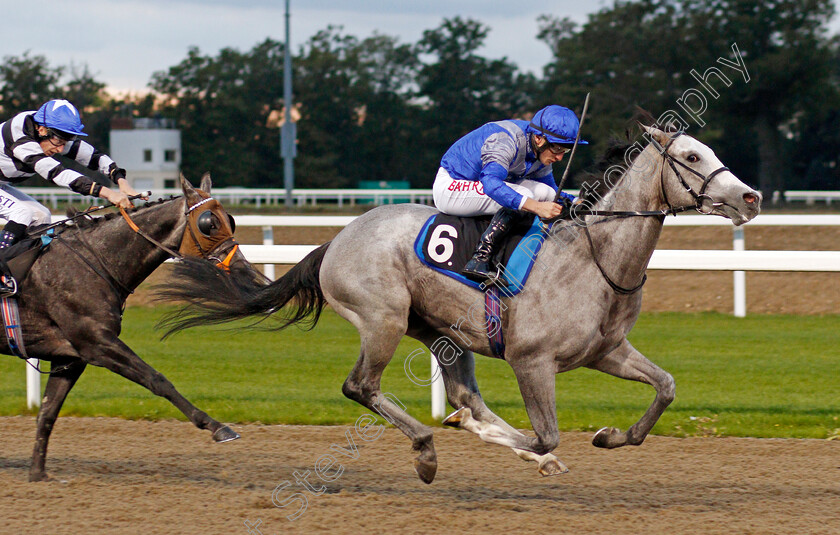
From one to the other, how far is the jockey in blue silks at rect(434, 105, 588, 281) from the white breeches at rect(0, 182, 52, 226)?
6.57 ft

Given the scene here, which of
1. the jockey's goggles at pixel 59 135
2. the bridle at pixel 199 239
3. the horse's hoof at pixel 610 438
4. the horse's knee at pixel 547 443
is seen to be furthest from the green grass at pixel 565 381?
the horse's knee at pixel 547 443

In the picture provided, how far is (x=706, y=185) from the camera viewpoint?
13.0ft

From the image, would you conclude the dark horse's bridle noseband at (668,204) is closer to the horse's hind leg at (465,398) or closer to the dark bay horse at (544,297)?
the dark bay horse at (544,297)

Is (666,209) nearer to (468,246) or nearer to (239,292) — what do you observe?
(468,246)

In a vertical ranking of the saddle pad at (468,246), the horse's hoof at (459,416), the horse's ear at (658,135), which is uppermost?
the horse's ear at (658,135)

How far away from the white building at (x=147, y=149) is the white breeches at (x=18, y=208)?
47856 mm

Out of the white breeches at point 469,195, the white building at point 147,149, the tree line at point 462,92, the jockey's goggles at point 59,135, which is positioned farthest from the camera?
the white building at point 147,149

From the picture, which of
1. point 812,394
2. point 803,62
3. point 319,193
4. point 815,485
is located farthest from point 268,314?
point 803,62

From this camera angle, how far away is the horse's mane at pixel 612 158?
4.31 meters

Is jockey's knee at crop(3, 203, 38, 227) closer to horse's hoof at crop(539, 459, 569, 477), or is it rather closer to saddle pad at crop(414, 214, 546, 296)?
saddle pad at crop(414, 214, 546, 296)

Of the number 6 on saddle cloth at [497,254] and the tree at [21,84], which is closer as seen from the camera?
the number 6 on saddle cloth at [497,254]

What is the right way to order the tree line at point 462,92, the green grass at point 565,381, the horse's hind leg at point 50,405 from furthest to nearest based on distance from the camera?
the tree line at point 462,92
the green grass at point 565,381
the horse's hind leg at point 50,405

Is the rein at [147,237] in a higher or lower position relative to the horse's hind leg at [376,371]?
higher

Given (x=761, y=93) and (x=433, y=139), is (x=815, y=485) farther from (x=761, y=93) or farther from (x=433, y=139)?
(x=433, y=139)
